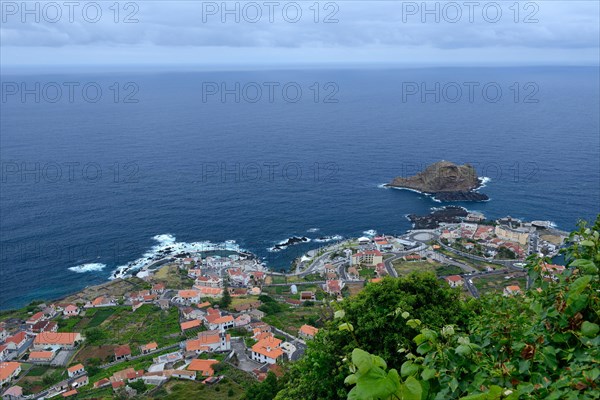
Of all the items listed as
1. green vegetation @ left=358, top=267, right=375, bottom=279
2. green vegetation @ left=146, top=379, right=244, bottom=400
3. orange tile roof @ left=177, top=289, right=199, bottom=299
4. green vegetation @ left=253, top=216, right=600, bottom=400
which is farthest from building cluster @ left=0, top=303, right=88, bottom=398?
green vegetation @ left=253, top=216, right=600, bottom=400

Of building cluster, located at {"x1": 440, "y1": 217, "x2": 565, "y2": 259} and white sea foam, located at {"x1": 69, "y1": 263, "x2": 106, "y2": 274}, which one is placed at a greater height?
building cluster, located at {"x1": 440, "y1": 217, "x2": 565, "y2": 259}

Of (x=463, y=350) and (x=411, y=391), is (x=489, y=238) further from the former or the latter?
(x=411, y=391)

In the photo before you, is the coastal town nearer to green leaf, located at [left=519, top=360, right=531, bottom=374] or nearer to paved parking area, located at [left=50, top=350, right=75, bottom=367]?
paved parking area, located at [left=50, top=350, right=75, bottom=367]

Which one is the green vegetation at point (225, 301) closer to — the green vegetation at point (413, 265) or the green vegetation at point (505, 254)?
the green vegetation at point (413, 265)

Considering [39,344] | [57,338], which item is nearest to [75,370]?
[57,338]

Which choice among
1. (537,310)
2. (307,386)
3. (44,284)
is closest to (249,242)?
(44,284)

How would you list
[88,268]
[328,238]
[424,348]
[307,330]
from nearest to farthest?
[424,348] < [307,330] < [88,268] < [328,238]
